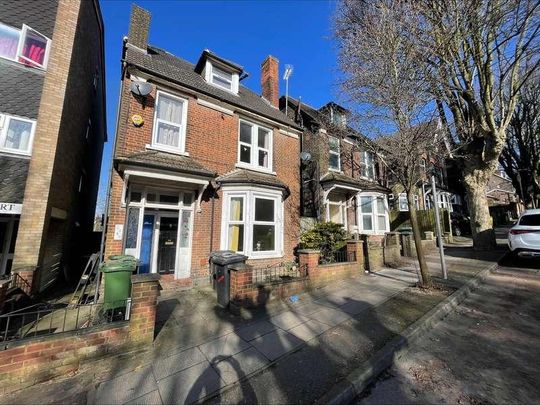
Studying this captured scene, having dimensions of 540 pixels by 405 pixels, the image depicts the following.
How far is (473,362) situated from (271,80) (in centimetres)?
1402

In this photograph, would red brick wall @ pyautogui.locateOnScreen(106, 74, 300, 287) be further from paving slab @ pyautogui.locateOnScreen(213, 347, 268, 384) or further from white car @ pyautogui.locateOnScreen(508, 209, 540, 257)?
white car @ pyautogui.locateOnScreen(508, 209, 540, 257)

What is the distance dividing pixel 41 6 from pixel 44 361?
37.4 ft

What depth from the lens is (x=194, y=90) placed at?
866 cm

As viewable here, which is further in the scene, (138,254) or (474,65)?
(474,65)

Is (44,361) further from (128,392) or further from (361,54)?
(361,54)

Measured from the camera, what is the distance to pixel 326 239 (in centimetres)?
915

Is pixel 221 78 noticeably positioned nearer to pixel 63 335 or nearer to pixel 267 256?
pixel 267 256

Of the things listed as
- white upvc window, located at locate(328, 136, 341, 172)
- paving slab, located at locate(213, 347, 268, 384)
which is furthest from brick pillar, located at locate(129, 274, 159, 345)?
white upvc window, located at locate(328, 136, 341, 172)

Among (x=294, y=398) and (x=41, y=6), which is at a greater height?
(x=41, y=6)

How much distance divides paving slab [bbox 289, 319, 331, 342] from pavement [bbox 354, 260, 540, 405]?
127 cm

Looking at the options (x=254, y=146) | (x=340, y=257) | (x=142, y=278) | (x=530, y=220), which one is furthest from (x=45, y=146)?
(x=530, y=220)

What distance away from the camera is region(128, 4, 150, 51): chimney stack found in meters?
8.74

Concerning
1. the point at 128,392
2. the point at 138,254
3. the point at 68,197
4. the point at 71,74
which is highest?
the point at 71,74

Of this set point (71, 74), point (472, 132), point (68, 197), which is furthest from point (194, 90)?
point (472, 132)
